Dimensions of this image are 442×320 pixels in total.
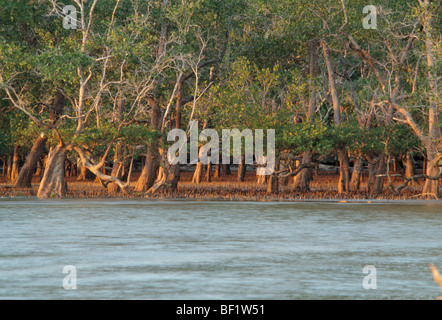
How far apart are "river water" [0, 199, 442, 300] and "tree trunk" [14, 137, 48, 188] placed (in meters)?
12.1

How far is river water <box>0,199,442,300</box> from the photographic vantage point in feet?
38.5

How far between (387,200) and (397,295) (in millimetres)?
21299

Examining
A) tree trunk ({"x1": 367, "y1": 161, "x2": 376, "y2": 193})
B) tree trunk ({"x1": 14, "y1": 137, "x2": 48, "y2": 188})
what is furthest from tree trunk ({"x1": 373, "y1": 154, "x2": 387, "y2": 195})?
tree trunk ({"x1": 14, "y1": 137, "x2": 48, "y2": 188})

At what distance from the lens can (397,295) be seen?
37.3ft

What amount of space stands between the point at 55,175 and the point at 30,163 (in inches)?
286

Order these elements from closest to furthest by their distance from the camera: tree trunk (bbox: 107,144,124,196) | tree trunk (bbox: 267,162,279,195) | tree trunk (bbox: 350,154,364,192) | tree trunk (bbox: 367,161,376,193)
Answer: tree trunk (bbox: 107,144,124,196) < tree trunk (bbox: 267,162,279,195) < tree trunk (bbox: 367,161,376,193) < tree trunk (bbox: 350,154,364,192)

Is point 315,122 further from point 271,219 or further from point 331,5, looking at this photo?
point 271,219

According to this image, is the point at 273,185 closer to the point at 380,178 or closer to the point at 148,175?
the point at 380,178

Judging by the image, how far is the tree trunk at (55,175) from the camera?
33.0m

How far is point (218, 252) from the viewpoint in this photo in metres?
16.0

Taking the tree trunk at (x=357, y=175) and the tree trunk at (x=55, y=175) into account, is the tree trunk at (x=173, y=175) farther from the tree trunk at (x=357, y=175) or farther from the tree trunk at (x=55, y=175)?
the tree trunk at (x=357, y=175)

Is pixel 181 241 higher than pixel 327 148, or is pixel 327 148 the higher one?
pixel 327 148

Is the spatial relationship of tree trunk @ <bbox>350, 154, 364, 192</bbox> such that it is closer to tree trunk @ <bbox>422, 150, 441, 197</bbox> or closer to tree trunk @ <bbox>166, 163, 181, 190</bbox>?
tree trunk @ <bbox>422, 150, 441, 197</bbox>
